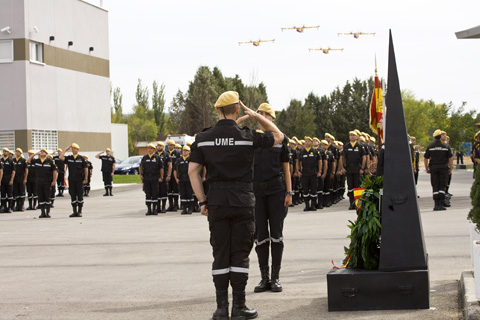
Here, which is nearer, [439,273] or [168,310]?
[168,310]

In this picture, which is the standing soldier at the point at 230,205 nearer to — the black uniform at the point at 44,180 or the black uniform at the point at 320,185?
the black uniform at the point at 320,185

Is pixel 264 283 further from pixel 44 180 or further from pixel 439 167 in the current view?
pixel 44 180

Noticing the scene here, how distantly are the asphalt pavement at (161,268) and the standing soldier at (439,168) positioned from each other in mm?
515

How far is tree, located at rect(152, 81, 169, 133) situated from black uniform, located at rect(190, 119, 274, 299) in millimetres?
94922

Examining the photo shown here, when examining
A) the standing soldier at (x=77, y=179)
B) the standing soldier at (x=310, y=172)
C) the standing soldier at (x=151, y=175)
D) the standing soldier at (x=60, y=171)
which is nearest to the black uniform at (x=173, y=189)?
the standing soldier at (x=151, y=175)

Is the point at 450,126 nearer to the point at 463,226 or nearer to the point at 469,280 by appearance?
the point at 463,226

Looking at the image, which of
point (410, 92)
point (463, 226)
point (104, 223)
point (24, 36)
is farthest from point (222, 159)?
point (410, 92)

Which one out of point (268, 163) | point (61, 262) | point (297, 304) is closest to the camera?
point (297, 304)

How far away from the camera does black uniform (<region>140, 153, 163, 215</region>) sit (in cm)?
2152

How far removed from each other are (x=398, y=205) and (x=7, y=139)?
29854 millimetres

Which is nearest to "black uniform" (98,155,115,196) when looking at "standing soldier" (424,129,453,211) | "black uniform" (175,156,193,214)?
"black uniform" (175,156,193,214)

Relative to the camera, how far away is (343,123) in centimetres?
8356

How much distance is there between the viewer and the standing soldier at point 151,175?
21516mm

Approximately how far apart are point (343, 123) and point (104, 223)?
6691 centimetres
